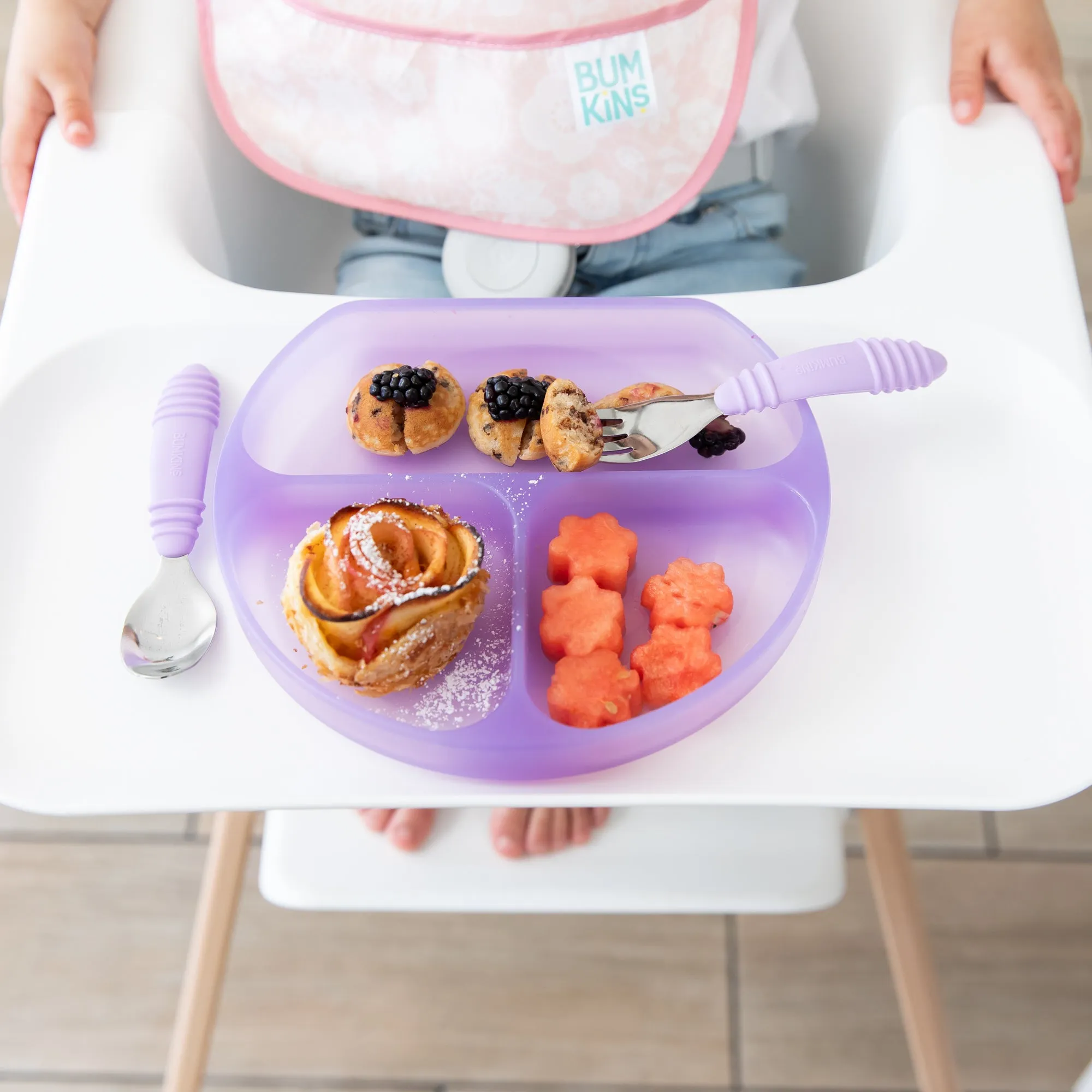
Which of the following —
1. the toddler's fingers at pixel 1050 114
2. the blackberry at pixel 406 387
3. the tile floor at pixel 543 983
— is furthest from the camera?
the tile floor at pixel 543 983

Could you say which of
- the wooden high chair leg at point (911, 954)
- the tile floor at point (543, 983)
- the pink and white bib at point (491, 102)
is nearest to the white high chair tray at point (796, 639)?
the pink and white bib at point (491, 102)

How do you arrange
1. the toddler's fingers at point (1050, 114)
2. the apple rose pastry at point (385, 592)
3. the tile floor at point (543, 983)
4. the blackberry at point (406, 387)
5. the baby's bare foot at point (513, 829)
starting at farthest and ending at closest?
the tile floor at point (543, 983)
the baby's bare foot at point (513, 829)
the toddler's fingers at point (1050, 114)
the blackberry at point (406, 387)
the apple rose pastry at point (385, 592)

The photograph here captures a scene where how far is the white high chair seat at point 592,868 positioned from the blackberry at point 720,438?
0.37m

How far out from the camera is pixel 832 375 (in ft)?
2.13

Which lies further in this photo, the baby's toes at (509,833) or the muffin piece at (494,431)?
the baby's toes at (509,833)

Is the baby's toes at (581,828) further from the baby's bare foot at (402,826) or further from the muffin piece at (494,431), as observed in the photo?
the muffin piece at (494,431)

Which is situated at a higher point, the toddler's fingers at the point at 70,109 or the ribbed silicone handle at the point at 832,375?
the toddler's fingers at the point at 70,109

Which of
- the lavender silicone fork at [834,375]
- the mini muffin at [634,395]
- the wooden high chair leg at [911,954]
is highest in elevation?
the lavender silicone fork at [834,375]

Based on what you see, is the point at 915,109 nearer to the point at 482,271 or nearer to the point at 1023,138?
the point at 1023,138

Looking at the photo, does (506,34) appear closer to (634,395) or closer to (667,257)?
(667,257)

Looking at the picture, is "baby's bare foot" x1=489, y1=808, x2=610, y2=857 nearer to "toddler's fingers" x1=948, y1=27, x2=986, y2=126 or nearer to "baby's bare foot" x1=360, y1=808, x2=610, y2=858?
"baby's bare foot" x1=360, y1=808, x2=610, y2=858

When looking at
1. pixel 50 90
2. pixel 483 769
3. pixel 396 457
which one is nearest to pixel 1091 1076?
pixel 483 769

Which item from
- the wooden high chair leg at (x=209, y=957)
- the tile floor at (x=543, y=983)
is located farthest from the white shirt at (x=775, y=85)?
the tile floor at (x=543, y=983)

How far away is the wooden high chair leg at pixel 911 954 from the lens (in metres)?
0.97
